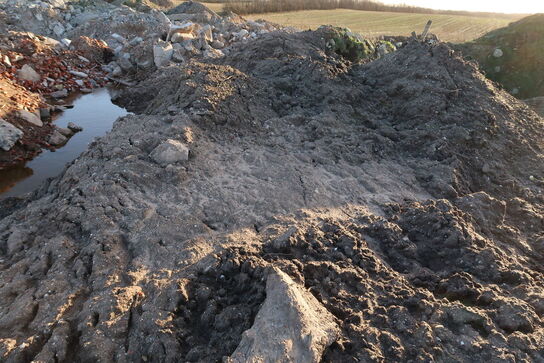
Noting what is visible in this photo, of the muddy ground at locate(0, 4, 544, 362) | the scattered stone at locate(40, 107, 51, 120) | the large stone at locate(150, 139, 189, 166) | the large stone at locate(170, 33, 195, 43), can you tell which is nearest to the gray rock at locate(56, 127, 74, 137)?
the scattered stone at locate(40, 107, 51, 120)

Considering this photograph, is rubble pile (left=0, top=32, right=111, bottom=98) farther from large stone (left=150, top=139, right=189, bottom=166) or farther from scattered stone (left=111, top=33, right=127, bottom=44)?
large stone (left=150, top=139, right=189, bottom=166)

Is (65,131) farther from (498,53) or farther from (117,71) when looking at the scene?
(498,53)

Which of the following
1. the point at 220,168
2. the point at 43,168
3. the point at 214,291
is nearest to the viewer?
the point at 214,291

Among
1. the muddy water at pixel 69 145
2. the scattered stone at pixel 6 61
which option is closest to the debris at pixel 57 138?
the muddy water at pixel 69 145

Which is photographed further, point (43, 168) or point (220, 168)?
point (43, 168)

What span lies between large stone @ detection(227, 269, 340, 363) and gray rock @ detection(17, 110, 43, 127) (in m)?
8.56

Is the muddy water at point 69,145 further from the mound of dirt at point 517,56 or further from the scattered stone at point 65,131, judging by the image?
the mound of dirt at point 517,56

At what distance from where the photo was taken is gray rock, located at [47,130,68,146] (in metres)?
8.72

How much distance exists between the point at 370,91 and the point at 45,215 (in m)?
7.19

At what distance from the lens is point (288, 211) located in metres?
5.25

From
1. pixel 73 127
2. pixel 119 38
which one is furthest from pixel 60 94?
pixel 119 38

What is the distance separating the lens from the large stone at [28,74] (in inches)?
437

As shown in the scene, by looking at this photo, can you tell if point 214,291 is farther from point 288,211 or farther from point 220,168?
point 220,168

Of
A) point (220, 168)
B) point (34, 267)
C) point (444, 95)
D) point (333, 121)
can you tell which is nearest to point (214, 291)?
point (34, 267)
